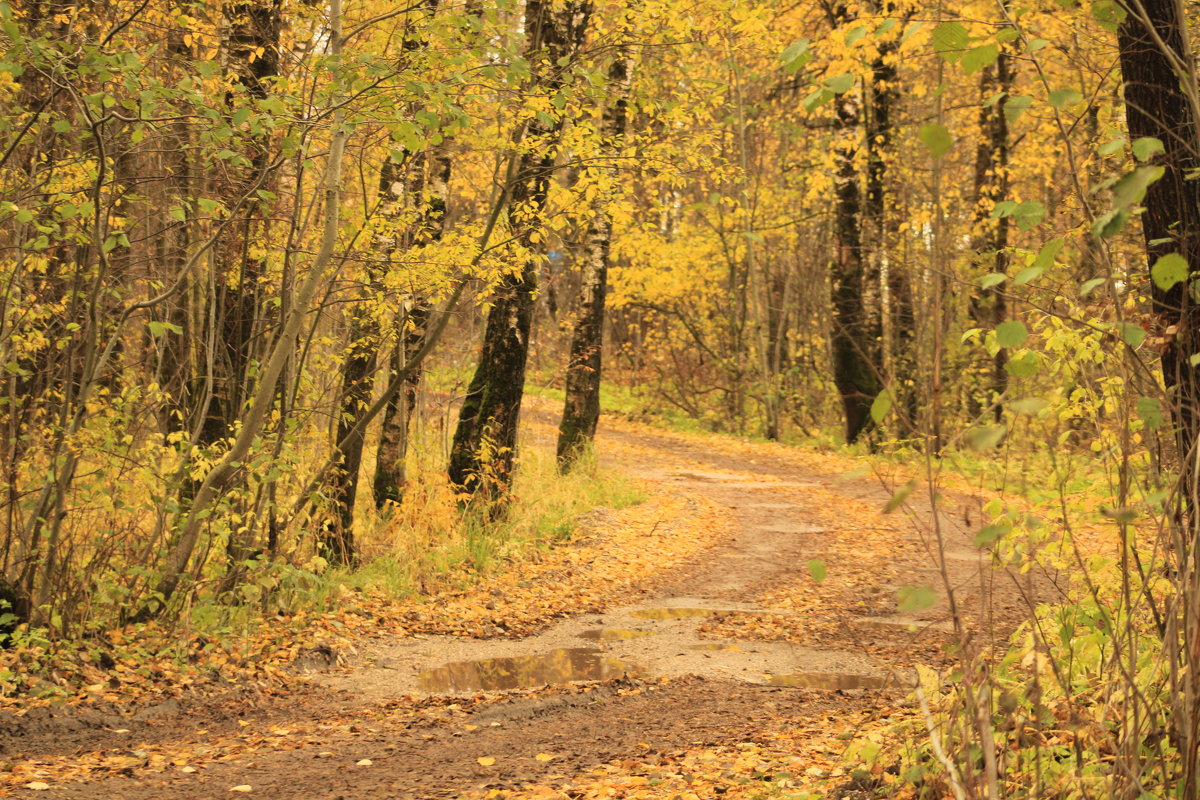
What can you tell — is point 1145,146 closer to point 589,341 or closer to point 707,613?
point 707,613

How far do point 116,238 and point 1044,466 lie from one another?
1331cm

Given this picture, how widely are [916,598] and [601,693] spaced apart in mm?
4249

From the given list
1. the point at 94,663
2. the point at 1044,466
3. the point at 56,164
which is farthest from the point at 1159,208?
the point at 1044,466

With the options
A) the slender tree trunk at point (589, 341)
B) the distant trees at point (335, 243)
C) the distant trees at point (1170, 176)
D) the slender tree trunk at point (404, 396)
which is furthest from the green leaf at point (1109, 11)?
the slender tree trunk at point (589, 341)

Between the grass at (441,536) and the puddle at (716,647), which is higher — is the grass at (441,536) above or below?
above

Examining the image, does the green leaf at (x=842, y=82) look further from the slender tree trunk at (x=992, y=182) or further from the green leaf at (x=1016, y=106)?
the slender tree trunk at (x=992, y=182)

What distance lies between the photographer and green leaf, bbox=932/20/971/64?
2.75 m

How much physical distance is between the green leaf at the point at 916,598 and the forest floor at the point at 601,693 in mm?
107

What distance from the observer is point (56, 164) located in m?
5.96

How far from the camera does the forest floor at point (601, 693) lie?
15.2 ft

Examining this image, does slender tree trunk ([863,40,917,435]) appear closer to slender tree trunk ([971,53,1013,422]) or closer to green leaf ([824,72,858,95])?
slender tree trunk ([971,53,1013,422])

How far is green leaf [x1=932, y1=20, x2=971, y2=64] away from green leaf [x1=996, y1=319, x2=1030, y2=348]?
86 cm

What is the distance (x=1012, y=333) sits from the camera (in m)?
2.43

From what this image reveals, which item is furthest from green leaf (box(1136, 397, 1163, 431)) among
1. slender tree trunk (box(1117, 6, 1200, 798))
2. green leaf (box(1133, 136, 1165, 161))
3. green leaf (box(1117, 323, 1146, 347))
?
green leaf (box(1133, 136, 1165, 161))
